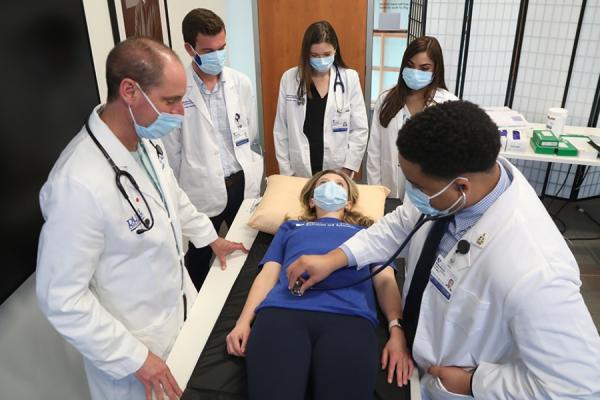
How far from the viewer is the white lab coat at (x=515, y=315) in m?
0.96

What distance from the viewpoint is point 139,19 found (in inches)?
92.3

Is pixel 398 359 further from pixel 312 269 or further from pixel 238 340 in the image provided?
pixel 238 340

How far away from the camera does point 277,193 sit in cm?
234

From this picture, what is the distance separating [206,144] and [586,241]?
2678 millimetres

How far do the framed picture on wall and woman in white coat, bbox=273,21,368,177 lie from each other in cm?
75

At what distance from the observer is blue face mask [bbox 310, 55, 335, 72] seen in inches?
95.1

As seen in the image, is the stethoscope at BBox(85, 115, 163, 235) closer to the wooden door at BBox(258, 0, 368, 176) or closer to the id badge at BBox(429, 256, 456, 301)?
the id badge at BBox(429, 256, 456, 301)

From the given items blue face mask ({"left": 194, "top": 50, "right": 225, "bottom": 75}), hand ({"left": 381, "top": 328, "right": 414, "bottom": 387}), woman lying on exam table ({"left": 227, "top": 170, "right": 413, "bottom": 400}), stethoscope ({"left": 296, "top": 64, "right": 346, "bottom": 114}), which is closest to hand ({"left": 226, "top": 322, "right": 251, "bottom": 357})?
woman lying on exam table ({"left": 227, "top": 170, "right": 413, "bottom": 400})

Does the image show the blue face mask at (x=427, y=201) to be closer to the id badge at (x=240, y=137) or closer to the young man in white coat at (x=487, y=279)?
the young man in white coat at (x=487, y=279)

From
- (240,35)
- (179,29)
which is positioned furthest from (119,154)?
(240,35)

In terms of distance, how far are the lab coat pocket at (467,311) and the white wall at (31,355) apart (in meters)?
1.32

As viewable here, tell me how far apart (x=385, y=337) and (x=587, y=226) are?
258 cm

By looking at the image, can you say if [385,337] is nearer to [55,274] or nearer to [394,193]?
[55,274]

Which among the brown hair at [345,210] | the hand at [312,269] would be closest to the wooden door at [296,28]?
the brown hair at [345,210]
